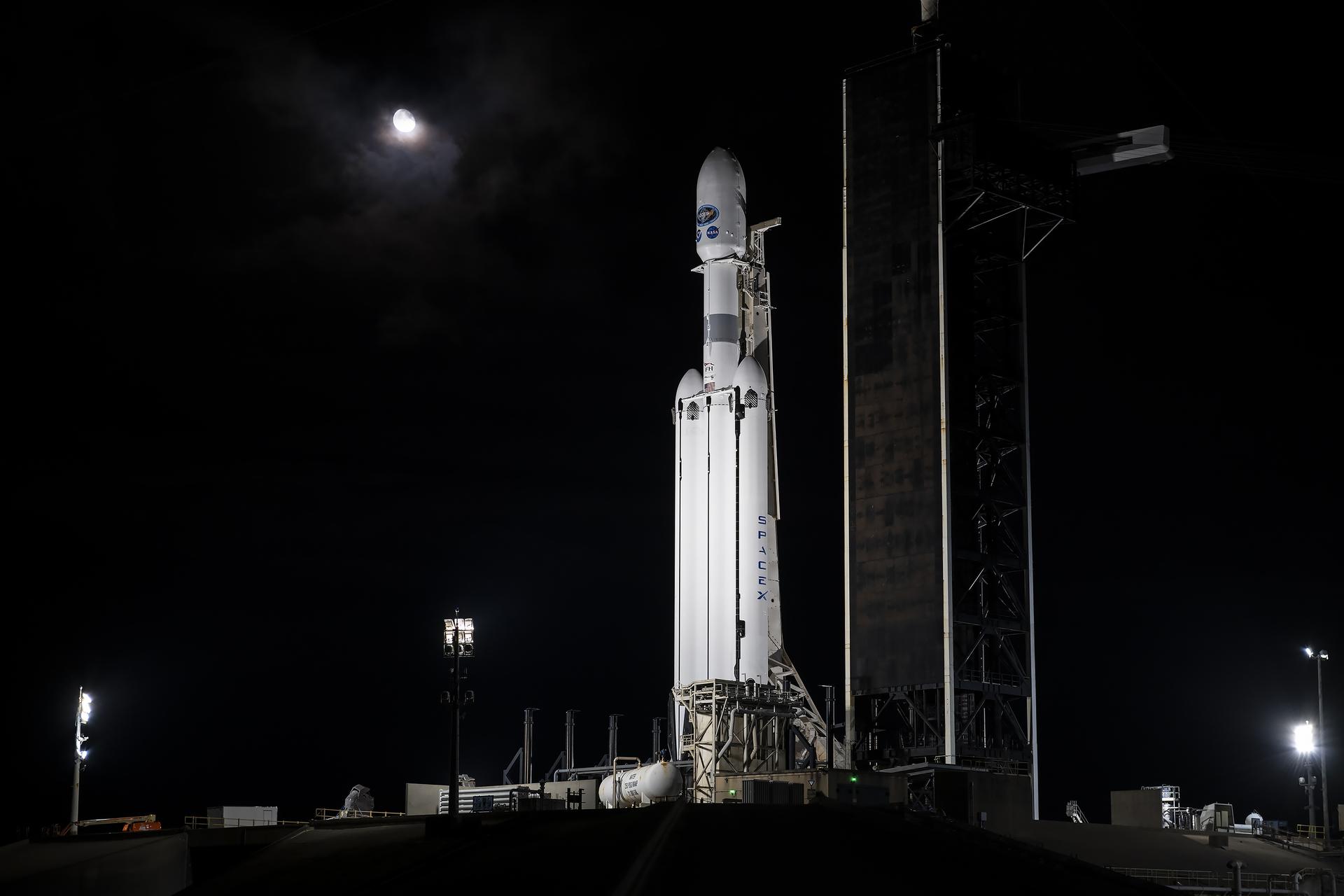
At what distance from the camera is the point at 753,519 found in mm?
67375

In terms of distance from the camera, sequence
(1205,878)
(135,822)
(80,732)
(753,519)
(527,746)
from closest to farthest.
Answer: (1205,878) < (80,732) < (135,822) < (753,519) < (527,746)

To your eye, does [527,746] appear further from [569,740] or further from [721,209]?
[721,209]

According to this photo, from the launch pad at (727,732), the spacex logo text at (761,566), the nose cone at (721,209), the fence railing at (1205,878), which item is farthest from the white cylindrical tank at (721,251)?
the fence railing at (1205,878)

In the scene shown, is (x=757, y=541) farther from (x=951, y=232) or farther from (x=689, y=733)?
(x=951, y=232)

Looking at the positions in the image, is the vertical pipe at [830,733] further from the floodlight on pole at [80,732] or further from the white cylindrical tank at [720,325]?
the floodlight on pole at [80,732]

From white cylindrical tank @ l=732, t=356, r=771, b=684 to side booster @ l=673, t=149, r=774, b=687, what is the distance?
1.2 inches

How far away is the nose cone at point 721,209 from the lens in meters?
71.1

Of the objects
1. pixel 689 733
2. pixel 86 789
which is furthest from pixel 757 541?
pixel 86 789

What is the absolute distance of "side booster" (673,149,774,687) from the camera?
6644 cm

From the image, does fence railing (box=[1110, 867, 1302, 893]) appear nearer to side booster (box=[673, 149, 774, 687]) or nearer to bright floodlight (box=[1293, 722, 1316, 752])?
bright floodlight (box=[1293, 722, 1316, 752])

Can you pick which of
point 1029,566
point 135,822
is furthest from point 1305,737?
point 135,822

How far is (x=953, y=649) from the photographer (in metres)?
65.8

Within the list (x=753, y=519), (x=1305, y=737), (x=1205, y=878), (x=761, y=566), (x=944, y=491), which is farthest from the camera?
(x=1305, y=737)

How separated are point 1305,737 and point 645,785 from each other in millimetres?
29927
